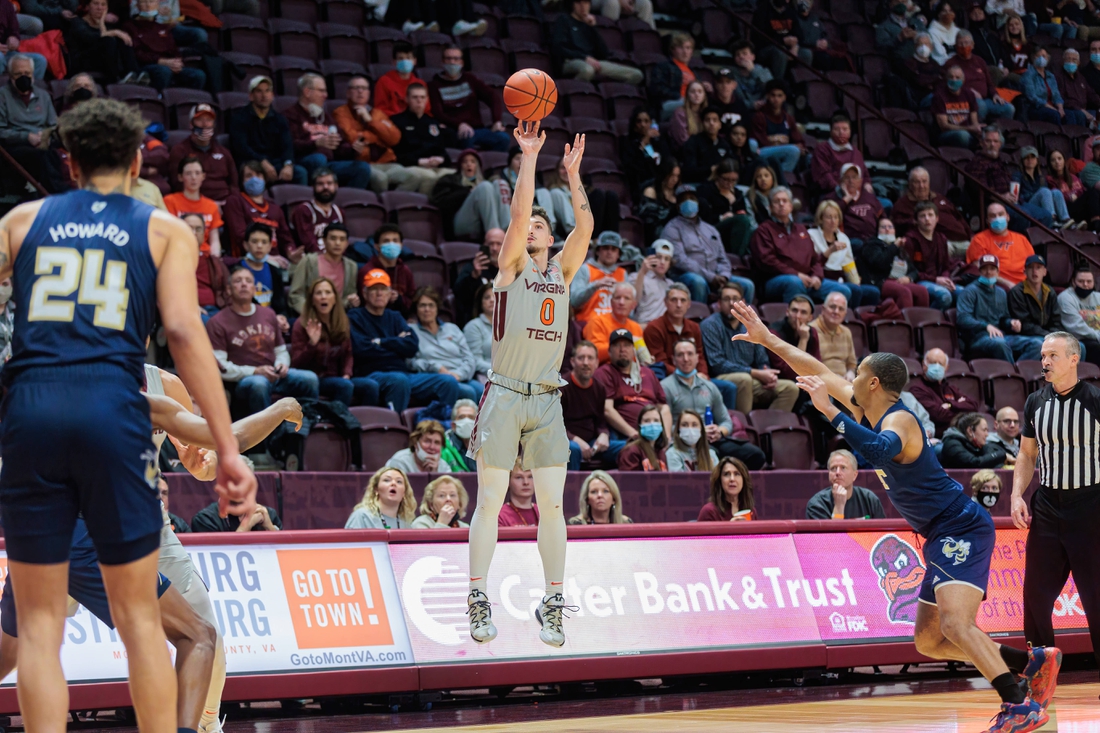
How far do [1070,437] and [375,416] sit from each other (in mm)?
5689

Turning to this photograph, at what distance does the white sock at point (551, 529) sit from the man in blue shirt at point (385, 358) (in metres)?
4.45

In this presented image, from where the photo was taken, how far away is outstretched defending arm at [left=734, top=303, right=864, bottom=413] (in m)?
7.08

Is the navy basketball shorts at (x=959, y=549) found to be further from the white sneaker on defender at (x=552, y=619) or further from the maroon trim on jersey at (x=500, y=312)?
the maroon trim on jersey at (x=500, y=312)

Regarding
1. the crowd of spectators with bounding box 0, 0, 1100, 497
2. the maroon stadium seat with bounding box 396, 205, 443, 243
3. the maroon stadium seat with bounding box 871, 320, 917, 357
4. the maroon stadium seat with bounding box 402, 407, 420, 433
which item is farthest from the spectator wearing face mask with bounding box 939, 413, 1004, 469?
the maroon stadium seat with bounding box 396, 205, 443, 243

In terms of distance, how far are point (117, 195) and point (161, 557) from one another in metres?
1.73

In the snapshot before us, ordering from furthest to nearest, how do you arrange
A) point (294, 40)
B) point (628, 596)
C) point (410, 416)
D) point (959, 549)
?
point (294, 40) < point (410, 416) < point (628, 596) < point (959, 549)

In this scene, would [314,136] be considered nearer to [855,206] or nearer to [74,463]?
[855,206]

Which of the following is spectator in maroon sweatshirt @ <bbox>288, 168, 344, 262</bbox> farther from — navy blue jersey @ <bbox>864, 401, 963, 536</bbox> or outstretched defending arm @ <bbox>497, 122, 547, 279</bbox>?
navy blue jersey @ <bbox>864, 401, 963, 536</bbox>

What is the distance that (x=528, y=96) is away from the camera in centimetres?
728

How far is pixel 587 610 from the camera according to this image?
28.9 feet

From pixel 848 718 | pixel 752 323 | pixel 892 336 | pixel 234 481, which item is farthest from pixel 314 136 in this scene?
pixel 234 481

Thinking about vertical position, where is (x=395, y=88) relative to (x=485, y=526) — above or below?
above

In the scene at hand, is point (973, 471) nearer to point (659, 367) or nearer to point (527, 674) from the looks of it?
point (659, 367)

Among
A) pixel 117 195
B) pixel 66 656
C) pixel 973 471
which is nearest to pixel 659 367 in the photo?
pixel 973 471
